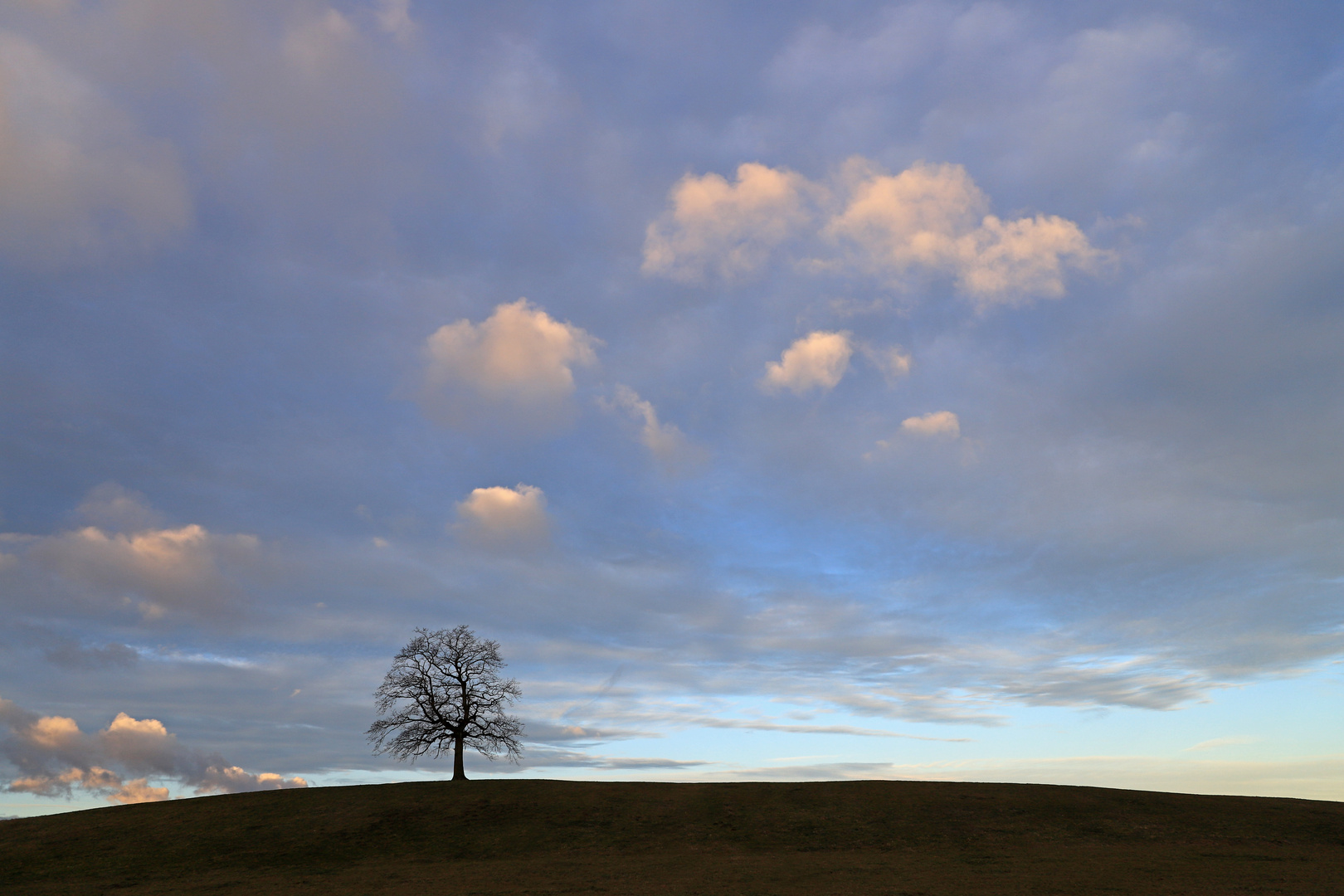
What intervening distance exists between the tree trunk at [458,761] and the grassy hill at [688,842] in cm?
303

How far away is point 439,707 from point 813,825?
31.5m

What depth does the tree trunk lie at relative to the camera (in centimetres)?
5831

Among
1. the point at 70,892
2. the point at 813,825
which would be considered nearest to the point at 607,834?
the point at 813,825

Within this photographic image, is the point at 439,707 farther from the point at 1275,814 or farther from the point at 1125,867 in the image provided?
the point at 1275,814

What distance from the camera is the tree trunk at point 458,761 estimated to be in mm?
58312

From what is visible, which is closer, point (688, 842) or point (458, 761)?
point (688, 842)

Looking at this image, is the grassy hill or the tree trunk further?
the tree trunk

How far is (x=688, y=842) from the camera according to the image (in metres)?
41.8

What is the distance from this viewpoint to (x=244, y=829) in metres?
45.6

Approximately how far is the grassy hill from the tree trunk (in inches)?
119

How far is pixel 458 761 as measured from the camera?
194 feet

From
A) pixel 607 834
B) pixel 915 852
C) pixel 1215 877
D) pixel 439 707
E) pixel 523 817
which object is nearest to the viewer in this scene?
pixel 1215 877

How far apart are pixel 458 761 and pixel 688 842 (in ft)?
82.3

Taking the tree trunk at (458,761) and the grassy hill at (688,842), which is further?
the tree trunk at (458,761)
